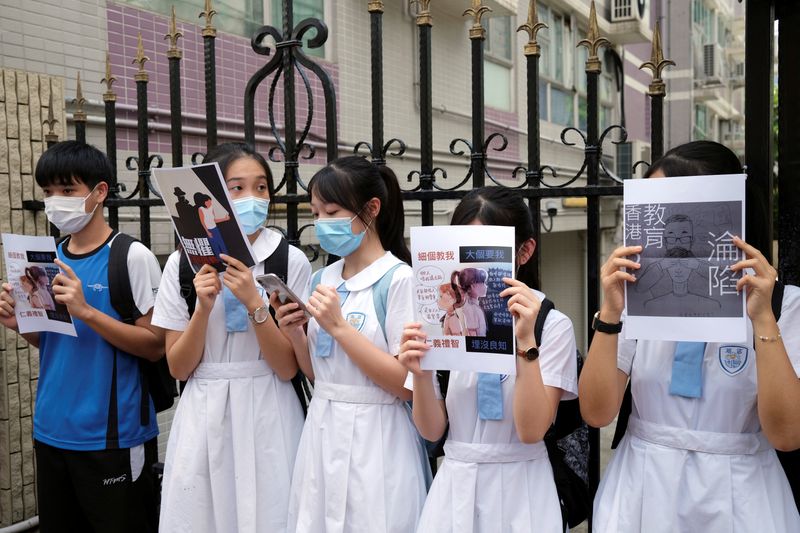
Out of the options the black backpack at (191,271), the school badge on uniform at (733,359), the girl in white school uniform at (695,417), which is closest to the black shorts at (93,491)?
the black backpack at (191,271)

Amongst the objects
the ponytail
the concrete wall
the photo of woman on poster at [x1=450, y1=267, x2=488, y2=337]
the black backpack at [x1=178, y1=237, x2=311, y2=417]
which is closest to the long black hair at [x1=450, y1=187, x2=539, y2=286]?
the photo of woman on poster at [x1=450, y1=267, x2=488, y2=337]

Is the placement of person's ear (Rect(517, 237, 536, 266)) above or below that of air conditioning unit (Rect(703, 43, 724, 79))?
below

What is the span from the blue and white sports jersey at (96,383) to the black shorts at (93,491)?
0.05m

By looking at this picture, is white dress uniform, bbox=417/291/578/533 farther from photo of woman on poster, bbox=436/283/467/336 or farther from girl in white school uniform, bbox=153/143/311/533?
girl in white school uniform, bbox=153/143/311/533

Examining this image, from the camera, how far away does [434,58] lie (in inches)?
366

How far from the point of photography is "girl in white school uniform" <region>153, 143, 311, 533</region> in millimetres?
2414

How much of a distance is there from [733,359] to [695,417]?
17 centimetres

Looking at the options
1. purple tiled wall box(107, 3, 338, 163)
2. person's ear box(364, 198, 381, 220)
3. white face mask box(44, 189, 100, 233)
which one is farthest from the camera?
purple tiled wall box(107, 3, 338, 163)

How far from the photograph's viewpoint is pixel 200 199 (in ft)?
7.35

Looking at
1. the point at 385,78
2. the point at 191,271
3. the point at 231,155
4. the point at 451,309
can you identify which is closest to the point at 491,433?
the point at 451,309

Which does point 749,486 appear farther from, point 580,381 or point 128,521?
point 128,521

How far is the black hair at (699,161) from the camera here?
1.87 meters

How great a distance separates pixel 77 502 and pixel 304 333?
3.91ft

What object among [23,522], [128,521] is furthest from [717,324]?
[23,522]
